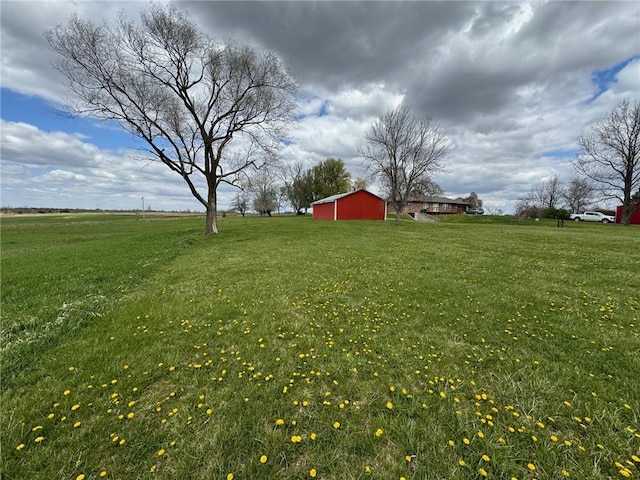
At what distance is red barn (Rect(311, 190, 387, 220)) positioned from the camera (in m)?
34.4

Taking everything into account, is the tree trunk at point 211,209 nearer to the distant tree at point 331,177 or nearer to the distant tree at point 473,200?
the distant tree at point 331,177

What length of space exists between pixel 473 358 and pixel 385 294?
2.39 m

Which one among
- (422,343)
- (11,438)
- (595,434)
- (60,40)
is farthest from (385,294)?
(60,40)

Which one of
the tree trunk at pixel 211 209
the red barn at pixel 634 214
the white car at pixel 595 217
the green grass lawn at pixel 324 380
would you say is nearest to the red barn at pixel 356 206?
the tree trunk at pixel 211 209

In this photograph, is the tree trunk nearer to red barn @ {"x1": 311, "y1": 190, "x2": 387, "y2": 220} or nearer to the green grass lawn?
the green grass lawn

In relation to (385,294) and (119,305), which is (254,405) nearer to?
(385,294)

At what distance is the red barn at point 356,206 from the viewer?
34.4 m

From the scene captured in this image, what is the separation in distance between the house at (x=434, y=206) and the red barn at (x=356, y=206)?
27.5m

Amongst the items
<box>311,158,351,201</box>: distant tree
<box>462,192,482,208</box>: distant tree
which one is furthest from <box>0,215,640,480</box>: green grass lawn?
<box>462,192,482,208</box>: distant tree

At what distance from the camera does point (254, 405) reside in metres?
2.66

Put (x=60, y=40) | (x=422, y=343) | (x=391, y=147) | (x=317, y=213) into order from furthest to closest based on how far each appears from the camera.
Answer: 1. (x=317, y=213)
2. (x=391, y=147)
3. (x=60, y=40)
4. (x=422, y=343)

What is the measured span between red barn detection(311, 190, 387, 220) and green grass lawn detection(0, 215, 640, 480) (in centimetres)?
2848

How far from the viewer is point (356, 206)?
3516cm

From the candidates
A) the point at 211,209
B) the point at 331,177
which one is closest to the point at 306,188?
the point at 331,177
